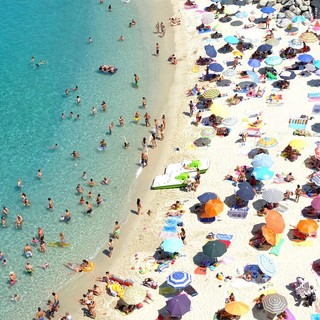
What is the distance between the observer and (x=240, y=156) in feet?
131

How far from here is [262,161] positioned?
37125 mm

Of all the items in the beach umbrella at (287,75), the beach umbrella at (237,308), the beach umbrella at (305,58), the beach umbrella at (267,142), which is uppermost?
the beach umbrella at (305,58)

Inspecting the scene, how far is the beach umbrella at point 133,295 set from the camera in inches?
1185

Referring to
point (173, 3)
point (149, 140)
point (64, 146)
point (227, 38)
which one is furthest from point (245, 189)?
point (173, 3)

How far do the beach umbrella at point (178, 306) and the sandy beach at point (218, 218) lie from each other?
92 cm

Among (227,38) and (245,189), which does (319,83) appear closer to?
(227,38)

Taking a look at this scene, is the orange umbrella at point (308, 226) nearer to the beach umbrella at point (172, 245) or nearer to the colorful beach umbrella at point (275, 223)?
the colorful beach umbrella at point (275, 223)

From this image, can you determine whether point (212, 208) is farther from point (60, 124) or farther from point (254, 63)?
point (254, 63)

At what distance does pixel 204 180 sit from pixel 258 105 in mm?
9420

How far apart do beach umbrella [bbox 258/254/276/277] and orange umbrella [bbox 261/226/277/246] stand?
52.6 inches

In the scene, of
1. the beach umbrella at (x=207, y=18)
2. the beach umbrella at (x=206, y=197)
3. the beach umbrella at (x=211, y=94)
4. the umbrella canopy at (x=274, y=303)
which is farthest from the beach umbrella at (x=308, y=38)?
the umbrella canopy at (x=274, y=303)

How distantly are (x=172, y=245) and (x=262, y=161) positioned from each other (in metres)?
8.59

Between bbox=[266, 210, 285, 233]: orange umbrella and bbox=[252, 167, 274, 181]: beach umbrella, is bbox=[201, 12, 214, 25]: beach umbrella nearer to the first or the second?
bbox=[252, 167, 274, 181]: beach umbrella

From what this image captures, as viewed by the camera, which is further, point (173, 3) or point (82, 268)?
point (173, 3)
